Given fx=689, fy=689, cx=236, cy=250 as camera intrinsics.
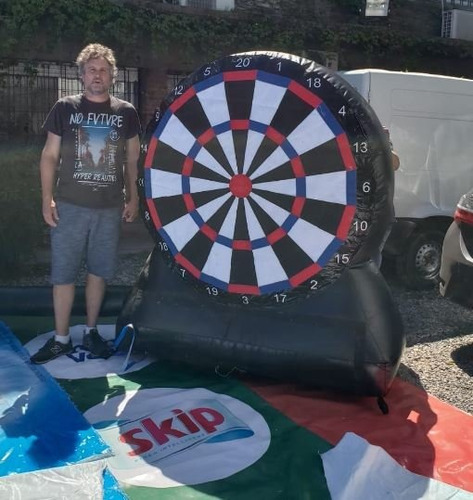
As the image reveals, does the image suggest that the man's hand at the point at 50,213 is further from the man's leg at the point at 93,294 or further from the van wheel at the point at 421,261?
the van wheel at the point at 421,261

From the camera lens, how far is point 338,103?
328 centimetres

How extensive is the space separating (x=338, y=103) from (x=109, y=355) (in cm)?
192

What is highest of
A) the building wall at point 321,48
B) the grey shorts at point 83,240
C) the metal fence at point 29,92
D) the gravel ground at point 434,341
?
the building wall at point 321,48

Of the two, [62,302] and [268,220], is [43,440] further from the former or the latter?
[268,220]

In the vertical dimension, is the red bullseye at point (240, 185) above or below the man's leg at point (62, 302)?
above

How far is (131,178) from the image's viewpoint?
4.02 meters

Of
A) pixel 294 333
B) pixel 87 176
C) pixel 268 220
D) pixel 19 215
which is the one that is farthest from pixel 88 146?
pixel 19 215

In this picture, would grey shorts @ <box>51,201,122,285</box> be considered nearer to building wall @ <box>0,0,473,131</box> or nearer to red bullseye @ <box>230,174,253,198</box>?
red bullseye @ <box>230,174,253,198</box>

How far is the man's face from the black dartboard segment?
351 millimetres

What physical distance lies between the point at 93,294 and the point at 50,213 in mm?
552

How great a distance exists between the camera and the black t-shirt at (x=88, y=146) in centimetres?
376

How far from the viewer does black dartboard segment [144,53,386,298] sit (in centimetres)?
334

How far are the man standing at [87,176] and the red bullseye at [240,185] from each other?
66 cm

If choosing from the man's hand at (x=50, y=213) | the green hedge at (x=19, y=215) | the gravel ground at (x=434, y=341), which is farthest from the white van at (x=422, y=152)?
the man's hand at (x=50, y=213)
